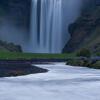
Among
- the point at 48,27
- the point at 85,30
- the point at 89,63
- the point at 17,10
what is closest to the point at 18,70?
the point at 89,63

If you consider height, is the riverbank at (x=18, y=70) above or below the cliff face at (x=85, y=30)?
above

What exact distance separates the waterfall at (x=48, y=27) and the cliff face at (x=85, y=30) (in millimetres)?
9092

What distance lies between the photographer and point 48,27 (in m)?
171

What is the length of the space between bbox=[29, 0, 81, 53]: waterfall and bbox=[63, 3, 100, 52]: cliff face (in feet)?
29.8

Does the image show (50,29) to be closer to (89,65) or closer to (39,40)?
(39,40)

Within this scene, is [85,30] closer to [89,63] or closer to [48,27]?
[48,27]

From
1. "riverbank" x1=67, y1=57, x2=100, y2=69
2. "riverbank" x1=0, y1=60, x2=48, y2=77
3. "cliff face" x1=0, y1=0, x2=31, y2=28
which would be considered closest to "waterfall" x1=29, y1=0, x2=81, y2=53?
"cliff face" x1=0, y1=0, x2=31, y2=28

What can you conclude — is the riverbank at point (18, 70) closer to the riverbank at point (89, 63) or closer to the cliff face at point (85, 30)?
the riverbank at point (89, 63)

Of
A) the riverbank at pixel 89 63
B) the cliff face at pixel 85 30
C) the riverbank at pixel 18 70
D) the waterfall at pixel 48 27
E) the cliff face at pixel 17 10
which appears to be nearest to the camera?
the riverbank at pixel 18 70

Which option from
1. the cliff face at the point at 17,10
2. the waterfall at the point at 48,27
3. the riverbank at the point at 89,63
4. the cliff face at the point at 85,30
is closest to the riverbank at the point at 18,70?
the riverbank at the point at 89,63

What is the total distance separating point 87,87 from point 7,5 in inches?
6097

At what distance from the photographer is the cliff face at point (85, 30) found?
152 meters

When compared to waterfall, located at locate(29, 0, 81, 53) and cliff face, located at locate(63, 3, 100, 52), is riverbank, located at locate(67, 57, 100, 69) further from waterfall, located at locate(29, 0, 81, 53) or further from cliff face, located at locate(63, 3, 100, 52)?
waterfall, located at locate(29, 0, 81, 53)

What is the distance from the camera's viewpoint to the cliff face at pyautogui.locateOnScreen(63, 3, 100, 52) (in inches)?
6001
